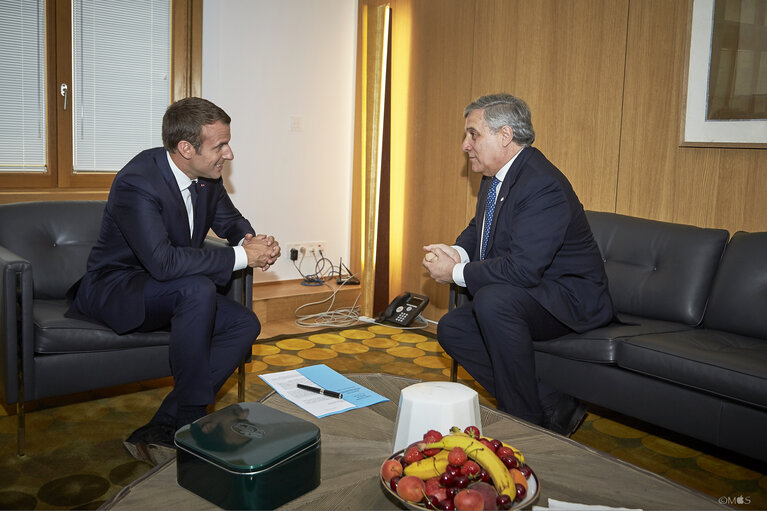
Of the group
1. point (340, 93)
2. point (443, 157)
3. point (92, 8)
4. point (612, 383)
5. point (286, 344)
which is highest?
point (92, 8)

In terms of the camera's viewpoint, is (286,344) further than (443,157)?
No

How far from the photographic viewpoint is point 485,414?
1826mm

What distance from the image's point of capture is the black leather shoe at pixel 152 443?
2238 mm

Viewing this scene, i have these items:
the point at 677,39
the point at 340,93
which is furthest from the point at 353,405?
the point at 340,93

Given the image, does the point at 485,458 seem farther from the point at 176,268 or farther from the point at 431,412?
the point at 176,268

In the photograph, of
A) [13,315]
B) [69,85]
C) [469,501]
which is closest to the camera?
[469,501]

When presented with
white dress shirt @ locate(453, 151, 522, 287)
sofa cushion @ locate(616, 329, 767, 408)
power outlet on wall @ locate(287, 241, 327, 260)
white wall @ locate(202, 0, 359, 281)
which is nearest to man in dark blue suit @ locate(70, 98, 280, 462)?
white dress shirt @ locate(453, 151, 522, 287)

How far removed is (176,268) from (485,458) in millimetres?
1487

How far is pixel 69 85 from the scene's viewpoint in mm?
3824

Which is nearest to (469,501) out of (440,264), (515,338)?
(515,338)

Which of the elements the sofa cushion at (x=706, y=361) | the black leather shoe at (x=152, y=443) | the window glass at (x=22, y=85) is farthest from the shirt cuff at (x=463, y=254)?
the window glass at (x=22, y=85)

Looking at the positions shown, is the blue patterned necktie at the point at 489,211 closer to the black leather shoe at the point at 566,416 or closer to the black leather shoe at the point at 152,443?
the black leather shoe at the point at 566,416

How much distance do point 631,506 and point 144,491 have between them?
3.10 feet

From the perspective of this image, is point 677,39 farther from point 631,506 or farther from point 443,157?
point 631,506
